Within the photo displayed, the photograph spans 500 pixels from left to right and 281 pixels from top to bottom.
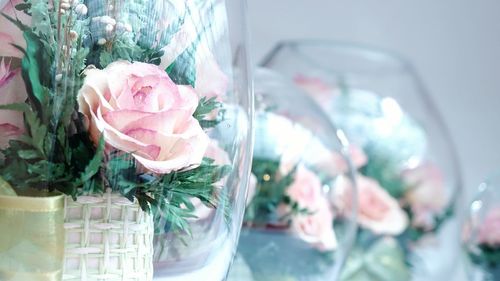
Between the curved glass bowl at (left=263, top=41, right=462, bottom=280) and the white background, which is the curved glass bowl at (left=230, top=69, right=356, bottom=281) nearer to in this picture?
the curved glass bowl at (left=263, top=41, right=462, bottom=280)

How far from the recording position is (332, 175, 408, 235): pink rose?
0.84 m

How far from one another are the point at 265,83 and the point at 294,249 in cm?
13

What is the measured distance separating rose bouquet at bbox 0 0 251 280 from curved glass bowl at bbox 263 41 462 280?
1.56 ft

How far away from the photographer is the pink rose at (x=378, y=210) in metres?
0.84

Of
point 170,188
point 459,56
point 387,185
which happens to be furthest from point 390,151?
point 170,188

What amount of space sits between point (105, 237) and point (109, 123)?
0.17 ft

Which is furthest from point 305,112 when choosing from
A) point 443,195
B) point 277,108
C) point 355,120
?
point 443,195

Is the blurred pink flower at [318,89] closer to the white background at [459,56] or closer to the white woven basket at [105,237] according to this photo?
the white background at [459,56]

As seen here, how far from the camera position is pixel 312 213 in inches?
25.9

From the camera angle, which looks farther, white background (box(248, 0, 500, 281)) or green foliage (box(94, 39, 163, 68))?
white background (box(248, 0, 500, 281))

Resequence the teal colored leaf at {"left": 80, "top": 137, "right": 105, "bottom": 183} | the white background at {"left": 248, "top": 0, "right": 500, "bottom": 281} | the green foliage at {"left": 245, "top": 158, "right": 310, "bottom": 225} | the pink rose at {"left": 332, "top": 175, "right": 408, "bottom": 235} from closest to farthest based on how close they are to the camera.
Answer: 1. the teal colored leaf at {"left": 80, "top": 137, "right": 105, "bottom": 183}
2. the green foliage at {"left": 245, "top": 158, "right": 310, "bottom": 225}
3. the pink rose at {"left": 332, "top": 175, "right": 408, "bottom": 235}
4. the white background at {"left": 248, "top": 0, "right": 500, "bottom": 281}

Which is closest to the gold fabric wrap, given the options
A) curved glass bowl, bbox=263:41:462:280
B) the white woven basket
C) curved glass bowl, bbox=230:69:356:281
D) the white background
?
the white woven basket

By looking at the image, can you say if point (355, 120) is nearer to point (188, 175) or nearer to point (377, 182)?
point (377, 182)

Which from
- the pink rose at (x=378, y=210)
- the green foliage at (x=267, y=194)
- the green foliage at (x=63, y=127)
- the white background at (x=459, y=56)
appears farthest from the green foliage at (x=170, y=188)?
the white background at (x=459, y=56)
